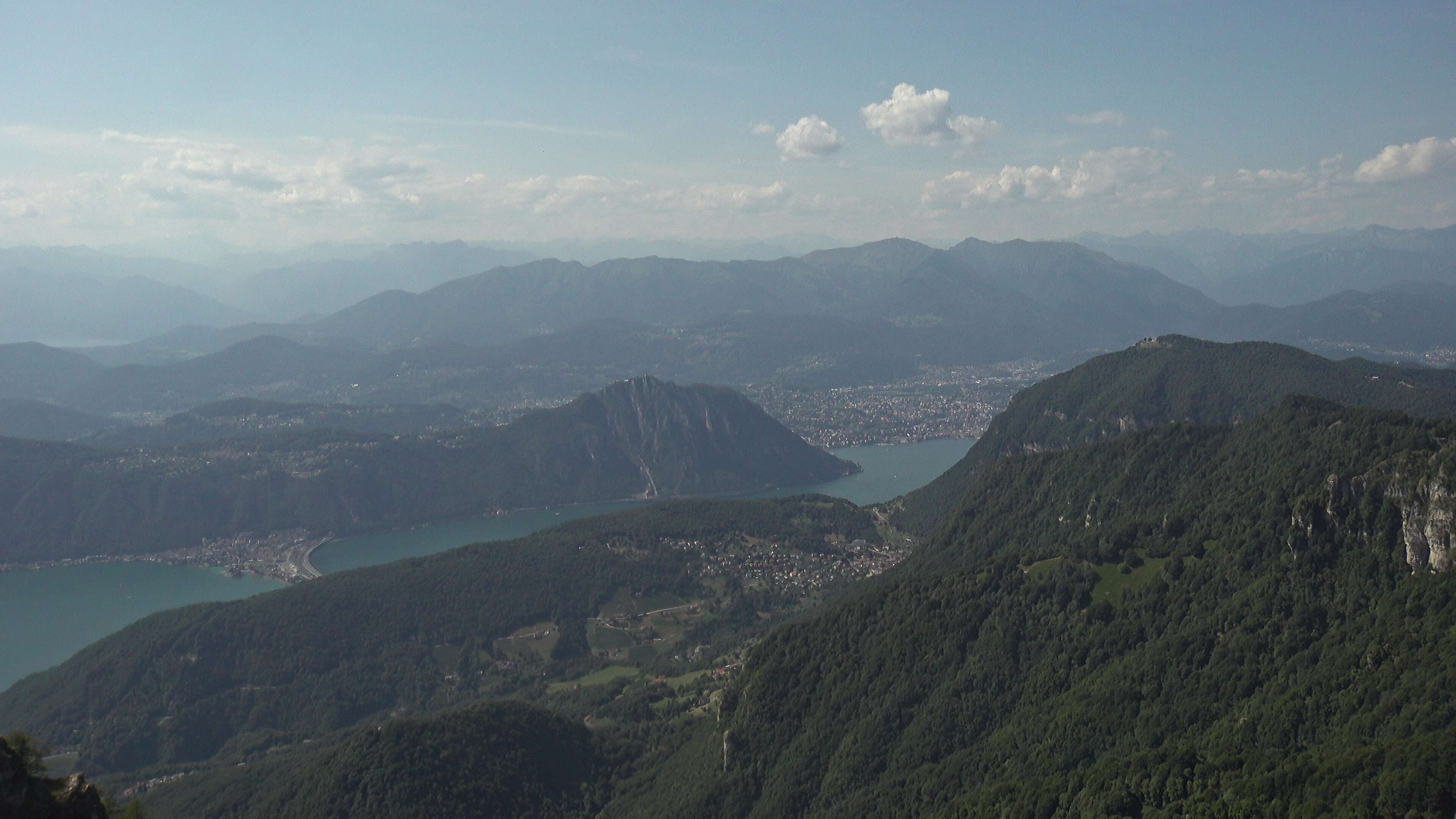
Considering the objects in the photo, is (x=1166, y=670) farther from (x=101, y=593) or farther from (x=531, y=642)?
(x=101, y=593)

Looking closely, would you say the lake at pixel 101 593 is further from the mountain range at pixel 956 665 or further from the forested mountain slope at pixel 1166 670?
the forested mountain slope at pixel 1166 670

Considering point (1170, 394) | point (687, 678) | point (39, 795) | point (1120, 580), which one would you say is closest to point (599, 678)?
point (687, 678)

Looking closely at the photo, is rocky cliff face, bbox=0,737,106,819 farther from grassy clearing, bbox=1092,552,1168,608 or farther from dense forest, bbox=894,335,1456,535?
dense forest, bbox=894,335,1456,535

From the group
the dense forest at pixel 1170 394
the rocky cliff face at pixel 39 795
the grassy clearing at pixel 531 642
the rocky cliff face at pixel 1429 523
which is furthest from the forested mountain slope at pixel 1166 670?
the dense forest at pixel 1170 394

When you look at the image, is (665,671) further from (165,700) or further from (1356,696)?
(1356,696)

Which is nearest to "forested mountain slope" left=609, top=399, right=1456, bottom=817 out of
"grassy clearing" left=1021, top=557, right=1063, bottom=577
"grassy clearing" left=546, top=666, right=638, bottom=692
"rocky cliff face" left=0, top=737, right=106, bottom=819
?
"grassy clearing" left=1021, top=557, right=1063, bottom=577

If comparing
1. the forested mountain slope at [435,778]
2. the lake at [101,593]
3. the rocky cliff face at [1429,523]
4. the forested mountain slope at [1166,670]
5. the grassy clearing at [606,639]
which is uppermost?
the rocky cliff face at [1429,523]
